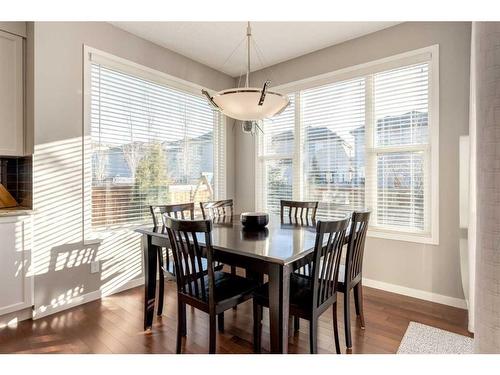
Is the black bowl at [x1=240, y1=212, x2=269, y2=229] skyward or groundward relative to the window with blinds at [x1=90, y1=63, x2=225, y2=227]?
groundward

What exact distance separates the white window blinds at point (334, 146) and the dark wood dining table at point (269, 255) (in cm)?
126

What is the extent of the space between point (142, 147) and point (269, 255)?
2.37 m

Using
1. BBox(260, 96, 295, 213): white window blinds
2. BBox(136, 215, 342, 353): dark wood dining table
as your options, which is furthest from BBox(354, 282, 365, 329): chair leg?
BBox(260, 96, 295, 213): white window blinds

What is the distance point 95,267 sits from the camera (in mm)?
2924

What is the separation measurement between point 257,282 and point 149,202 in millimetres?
1945

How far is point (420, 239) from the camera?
9.50 ft

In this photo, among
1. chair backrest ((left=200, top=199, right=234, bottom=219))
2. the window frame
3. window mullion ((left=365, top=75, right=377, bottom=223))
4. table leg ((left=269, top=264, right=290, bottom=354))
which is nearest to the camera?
table leg ((left=269, top=264, right=290, bottom=354))

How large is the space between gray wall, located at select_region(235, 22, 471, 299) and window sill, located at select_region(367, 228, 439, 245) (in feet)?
0.16

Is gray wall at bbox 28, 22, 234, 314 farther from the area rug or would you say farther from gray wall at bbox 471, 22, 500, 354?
gray wall at bbox 471, 22, 500, 354

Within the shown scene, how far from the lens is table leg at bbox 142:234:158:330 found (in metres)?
2.29

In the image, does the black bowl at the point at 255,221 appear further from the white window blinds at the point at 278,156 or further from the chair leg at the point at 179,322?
the white window blinds at the point at 278,156

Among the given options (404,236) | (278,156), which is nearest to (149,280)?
(278,156)

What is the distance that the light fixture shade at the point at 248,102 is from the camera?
2.04 metres
